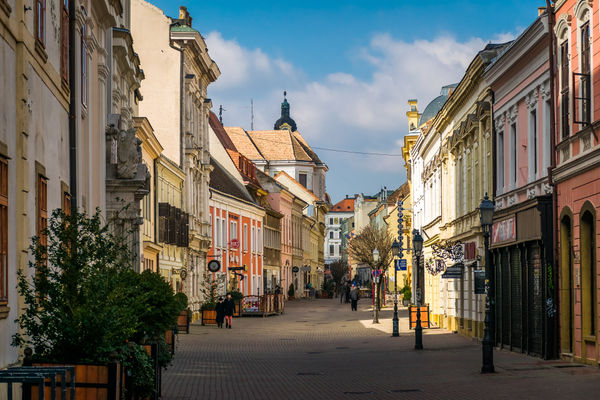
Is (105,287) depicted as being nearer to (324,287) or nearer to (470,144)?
(470,144)

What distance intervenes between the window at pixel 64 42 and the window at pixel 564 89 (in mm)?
10398

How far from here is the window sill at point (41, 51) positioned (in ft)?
44.6

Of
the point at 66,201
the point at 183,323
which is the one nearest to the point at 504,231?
the point at 66,201

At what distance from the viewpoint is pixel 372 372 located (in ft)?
71.1

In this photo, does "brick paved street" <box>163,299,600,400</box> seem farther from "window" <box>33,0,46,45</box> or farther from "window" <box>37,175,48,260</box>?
"window" <box>33,0,46,45</box>

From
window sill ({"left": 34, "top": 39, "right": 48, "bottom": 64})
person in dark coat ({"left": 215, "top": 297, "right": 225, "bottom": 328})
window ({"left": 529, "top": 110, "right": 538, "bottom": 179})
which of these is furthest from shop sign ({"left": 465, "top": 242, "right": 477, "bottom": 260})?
window sill ({"left": 34, "top": 39, "right": 48, "bottom": 64})

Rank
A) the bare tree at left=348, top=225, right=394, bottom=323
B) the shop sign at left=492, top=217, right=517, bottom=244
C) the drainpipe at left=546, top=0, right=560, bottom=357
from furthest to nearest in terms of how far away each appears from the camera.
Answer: the bare tree at left=348, top=225, right=394, bottom=323
the shop sign at left=492, top=217, right=517, bottom=244
the drainpipe at left=546, top=0, right=560, bottom=357

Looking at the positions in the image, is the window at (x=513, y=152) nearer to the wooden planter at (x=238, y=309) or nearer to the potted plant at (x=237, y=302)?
the potted plant at (x=237, y=302)

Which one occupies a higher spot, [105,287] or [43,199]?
[43,199]

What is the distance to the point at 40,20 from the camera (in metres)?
14.3

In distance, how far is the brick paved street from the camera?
17172 mm

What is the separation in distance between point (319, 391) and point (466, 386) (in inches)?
99.1

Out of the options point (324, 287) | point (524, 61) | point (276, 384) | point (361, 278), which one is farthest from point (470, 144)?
point (361, 278)

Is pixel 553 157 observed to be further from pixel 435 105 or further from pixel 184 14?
pixel 435 105
